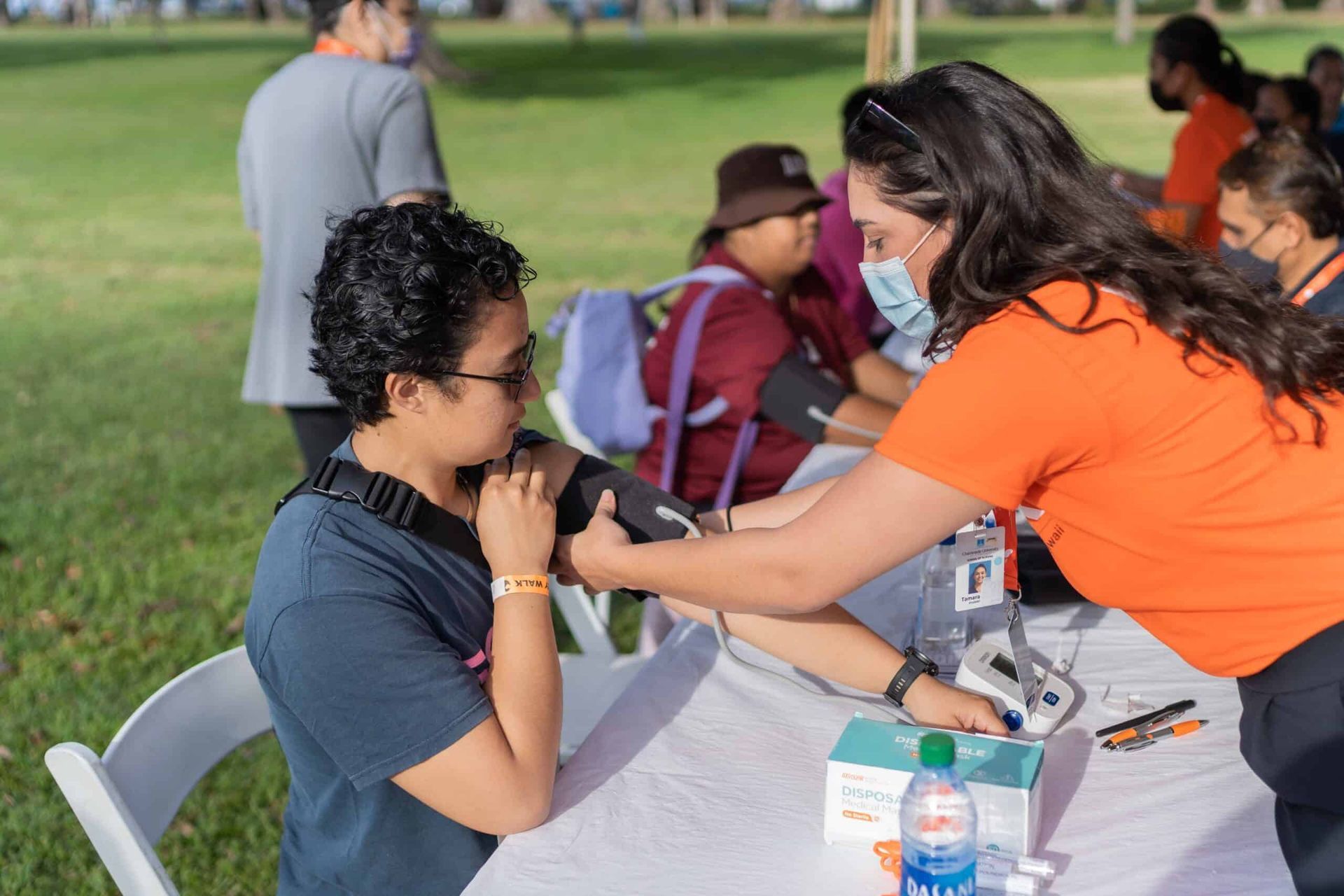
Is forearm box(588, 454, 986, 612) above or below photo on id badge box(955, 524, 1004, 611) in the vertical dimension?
above

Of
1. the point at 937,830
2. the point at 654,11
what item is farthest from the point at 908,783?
the point at 654,11

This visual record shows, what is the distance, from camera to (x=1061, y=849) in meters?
1.42

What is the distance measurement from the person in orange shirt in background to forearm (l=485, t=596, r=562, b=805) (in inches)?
149

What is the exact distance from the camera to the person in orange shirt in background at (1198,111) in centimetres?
475

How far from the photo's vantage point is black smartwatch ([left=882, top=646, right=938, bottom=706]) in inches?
68.8

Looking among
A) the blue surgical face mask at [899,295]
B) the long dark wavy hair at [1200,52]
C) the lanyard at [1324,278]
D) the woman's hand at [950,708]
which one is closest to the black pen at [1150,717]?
the woman's hand at [950,708]

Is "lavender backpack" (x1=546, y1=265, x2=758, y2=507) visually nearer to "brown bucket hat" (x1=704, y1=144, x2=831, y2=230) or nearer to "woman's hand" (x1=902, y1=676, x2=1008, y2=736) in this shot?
"brown bucket hat" (x1=704, y1=144, x2=831, y2=230)

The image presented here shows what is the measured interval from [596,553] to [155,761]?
0.67m

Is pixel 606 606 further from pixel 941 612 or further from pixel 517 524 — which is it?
pixel 517 524

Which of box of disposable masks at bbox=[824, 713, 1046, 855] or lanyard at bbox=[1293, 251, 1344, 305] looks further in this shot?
lanyard at bbox=[1293, 251, 1344, 305]

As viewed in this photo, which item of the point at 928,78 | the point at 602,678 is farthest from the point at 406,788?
the point at 602,678

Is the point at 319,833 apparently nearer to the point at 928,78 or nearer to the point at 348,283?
the point at 348,283

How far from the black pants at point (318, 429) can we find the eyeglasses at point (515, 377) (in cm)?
149

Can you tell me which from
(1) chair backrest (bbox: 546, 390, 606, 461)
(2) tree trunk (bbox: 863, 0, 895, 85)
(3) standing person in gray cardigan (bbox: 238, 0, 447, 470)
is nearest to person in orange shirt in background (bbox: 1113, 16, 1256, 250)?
(2) tree trunk (bbox: 863, 0, 895, 85)
